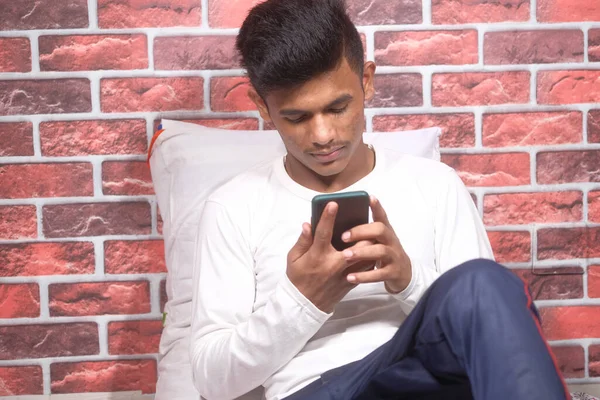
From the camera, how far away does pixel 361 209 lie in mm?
970

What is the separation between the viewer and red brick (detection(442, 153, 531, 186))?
5.31 feet

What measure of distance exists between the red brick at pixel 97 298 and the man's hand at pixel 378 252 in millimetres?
784

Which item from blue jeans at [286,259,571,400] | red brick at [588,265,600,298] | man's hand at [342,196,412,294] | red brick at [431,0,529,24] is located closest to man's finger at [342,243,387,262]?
man's hand at [342,196,412,294]

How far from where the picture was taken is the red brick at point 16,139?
1579mm

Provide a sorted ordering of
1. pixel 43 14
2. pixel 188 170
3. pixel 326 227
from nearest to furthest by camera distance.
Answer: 1. pixel 326 227
2. pixel 188 170
3. pixel 43 14

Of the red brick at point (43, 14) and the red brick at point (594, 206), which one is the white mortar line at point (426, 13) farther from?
the red brick at point (43, 14)

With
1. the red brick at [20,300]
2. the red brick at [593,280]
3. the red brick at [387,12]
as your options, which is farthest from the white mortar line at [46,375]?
the red brick at [593,280]

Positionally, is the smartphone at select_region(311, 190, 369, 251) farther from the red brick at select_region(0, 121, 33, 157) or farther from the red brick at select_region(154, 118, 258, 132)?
the red brick at select_region(0, 121, 33, 157)

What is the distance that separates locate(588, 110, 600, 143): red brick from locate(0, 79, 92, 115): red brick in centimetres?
113

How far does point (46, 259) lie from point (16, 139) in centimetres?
27

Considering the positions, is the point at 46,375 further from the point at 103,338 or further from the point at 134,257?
the point at 134,257

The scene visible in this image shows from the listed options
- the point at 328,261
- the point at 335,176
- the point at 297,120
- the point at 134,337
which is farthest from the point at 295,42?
the point at 134,337

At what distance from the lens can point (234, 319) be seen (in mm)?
1120

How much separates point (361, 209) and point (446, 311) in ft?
0.65
